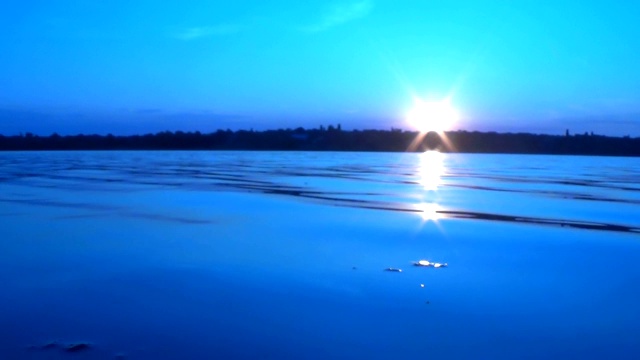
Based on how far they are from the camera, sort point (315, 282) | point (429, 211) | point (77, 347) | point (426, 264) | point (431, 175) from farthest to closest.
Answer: point (431, 175) < point (429, 211) < point (426, 264) < point (315, 282) < point (77, 347)

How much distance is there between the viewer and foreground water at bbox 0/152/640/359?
4312 mm

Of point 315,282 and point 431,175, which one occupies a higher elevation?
point 315,282

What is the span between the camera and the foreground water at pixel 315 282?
4312 millimetres

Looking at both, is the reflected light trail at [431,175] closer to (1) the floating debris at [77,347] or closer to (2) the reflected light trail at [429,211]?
(2) the reflected light trail at [429,211]

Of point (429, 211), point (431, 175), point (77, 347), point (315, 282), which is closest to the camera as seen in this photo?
point (77, 347)

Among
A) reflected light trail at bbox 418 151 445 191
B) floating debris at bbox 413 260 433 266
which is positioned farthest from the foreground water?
reflected light trail at bbox 418 151 445 191

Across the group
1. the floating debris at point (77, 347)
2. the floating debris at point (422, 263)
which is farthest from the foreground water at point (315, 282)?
the floating debris at point (422, 263)

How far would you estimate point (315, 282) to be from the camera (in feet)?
19.6

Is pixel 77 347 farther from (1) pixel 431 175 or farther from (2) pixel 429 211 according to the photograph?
(1) pixel 431 175

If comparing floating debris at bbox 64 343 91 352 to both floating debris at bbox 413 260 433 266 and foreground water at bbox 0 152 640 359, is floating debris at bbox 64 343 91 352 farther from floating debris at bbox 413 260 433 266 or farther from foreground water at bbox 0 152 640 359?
floating debris at bbox 413 260 433 266

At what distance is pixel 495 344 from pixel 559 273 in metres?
2.41

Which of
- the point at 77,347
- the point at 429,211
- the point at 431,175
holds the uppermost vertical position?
the point at 77,347

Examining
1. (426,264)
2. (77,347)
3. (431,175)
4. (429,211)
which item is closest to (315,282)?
(426,264)

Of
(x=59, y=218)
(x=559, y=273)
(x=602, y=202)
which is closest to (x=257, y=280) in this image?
(x=559, y=273)
